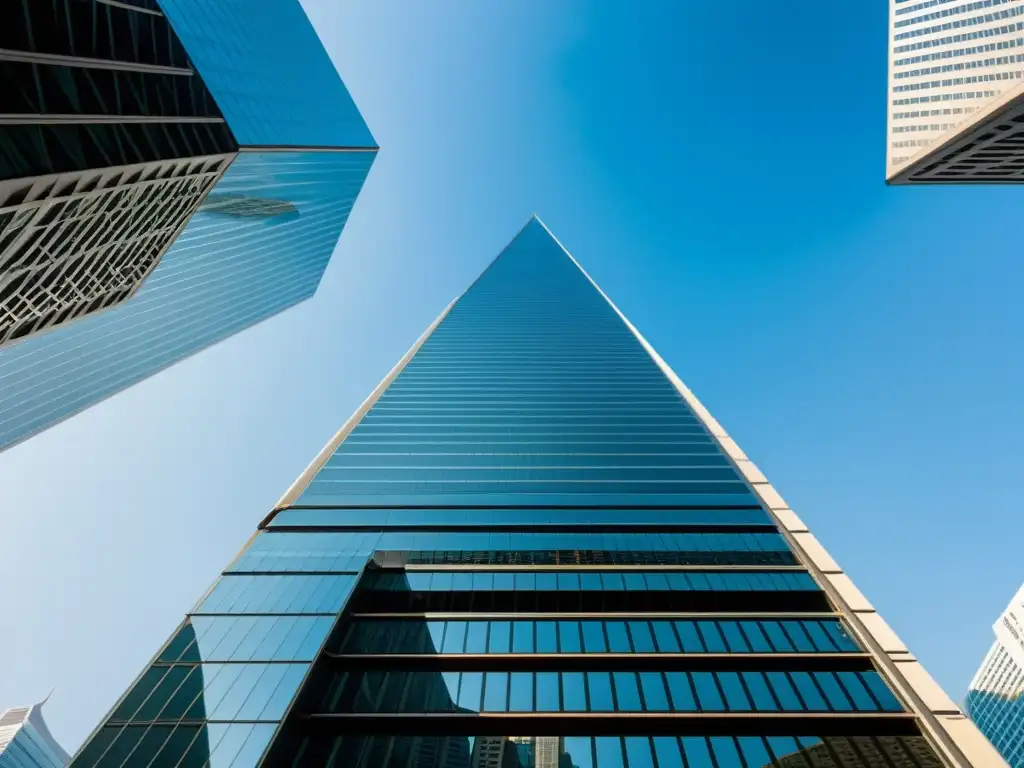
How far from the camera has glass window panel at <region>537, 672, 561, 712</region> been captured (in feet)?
77.1

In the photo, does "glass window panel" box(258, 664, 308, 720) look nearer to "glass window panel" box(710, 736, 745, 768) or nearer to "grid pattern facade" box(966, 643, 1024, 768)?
"glass window panel" box(710, 736, 745, 768)

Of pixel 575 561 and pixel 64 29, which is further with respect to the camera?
pixel 575 561

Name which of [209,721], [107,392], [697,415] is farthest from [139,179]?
[107,392]

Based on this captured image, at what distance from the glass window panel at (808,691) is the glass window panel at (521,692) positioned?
11433 mm

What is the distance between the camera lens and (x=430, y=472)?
146 ft

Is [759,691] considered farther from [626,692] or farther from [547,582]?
[547,582]

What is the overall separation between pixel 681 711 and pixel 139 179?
31621 mm

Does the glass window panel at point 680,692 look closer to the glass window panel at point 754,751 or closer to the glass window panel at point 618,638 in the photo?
the glass window panel at point 754,751

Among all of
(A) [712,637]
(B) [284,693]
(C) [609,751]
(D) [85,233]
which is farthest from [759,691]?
(D) [85,233]

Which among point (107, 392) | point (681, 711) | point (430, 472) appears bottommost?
point (681, 711)

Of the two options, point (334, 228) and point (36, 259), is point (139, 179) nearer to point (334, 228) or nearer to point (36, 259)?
point (36, 259)

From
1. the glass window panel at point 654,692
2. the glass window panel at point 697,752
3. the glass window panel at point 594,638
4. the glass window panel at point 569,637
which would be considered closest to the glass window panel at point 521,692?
the glass window panel at point 569,637

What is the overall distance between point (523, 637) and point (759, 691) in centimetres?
1059

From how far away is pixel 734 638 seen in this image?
2739 centimetres
